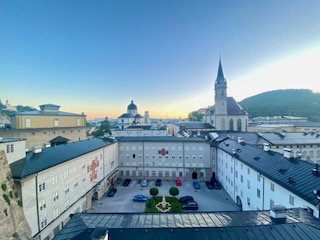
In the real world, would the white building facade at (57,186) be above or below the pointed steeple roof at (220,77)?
below

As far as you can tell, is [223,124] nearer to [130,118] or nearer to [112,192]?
[112,192]

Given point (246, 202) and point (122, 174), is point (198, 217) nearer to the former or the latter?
point (246, 202)

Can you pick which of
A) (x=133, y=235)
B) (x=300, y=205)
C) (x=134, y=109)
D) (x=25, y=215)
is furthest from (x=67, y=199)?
(x=134, y=109)

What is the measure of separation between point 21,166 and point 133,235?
12003 mm

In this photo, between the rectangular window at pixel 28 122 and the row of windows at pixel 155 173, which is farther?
the row of windows at pixel 155 173

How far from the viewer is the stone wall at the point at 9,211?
38.8 ft

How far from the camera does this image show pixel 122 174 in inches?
1607

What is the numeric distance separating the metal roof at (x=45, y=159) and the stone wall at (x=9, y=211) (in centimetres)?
152

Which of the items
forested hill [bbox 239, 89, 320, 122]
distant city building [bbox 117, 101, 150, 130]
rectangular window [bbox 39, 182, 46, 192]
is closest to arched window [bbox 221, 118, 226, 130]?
distant city building [bbox 117, 101, 150, 130]

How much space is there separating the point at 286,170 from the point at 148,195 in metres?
20.1

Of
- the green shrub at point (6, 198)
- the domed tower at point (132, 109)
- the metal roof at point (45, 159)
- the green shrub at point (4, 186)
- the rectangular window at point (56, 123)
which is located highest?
the domed tower at point (132, 109)

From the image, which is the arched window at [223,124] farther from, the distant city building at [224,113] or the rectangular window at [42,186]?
the rectangular window at [42,186]

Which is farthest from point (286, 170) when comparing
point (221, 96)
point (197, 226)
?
point (221, 96)

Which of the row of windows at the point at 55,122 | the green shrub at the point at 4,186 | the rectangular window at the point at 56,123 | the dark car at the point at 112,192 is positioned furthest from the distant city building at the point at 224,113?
the green shrub at the point at 4,186
